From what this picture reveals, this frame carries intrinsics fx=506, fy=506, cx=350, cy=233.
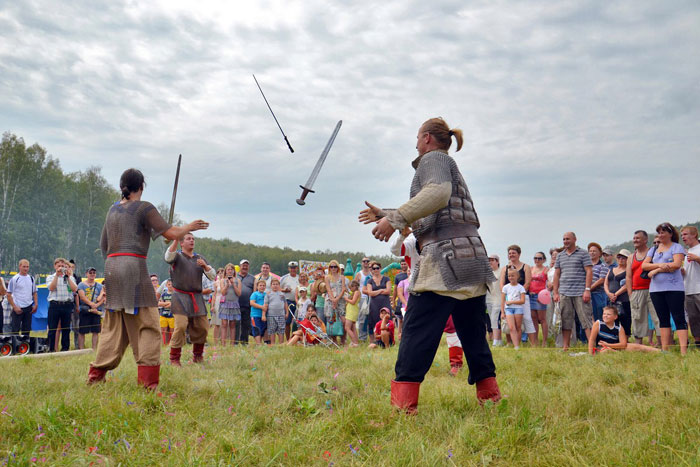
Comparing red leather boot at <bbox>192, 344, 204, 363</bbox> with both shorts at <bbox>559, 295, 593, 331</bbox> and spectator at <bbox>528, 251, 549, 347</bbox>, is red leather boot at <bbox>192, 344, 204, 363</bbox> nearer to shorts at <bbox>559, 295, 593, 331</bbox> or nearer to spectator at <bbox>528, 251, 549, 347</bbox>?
shorts at <bbox>559, 295, 593, 331</bbox>

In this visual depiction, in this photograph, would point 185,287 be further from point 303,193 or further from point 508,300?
point 508,300

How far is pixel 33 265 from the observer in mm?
42500

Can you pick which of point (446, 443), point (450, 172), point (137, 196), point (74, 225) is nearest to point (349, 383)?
point (446, 443)

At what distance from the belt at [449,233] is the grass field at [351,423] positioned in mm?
1145

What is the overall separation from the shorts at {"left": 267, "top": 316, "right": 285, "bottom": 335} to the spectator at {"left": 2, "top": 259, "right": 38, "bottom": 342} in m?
4.91

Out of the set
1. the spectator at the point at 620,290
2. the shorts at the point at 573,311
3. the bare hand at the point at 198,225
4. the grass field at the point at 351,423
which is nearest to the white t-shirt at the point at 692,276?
the shorts at the point at 573,311

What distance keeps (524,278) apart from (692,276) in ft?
10.1

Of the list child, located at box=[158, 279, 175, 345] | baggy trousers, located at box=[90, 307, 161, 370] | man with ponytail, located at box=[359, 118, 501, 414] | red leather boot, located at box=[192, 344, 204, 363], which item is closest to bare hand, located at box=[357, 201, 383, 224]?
→ man with ponytail, located at box=[359, 118, 501, 414]

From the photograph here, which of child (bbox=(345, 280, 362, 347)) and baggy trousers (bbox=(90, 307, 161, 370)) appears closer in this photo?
baggy trousers (bbox=(90, 307, 161, 370))

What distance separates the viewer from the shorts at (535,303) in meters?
9.46

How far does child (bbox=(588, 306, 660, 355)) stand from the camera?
285 inches

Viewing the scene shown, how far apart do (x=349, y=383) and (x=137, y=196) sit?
264 cm

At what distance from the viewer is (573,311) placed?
26.7 feet

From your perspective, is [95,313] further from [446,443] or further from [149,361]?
[446,443]
